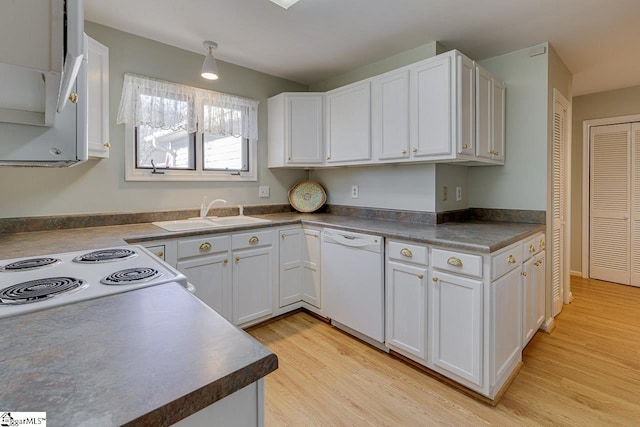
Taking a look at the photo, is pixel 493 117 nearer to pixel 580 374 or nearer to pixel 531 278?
pixel 531 278

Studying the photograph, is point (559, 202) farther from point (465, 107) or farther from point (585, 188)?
point (585, 188)

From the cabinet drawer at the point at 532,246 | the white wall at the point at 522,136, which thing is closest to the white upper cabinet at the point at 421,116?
the white wall at the point at 522,136

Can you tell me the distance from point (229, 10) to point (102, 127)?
113 cm

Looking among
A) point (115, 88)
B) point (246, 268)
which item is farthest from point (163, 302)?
point (115, 88)

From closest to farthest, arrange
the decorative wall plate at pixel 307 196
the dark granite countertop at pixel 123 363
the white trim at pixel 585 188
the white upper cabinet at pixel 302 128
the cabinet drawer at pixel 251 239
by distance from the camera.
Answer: the dark granite countertop at pixel 123 363
the cabinet drawer at pixel 251 239
the white upper cabinet at pixel 302 128
the decorative wall plate at pixel 307 196
the white trim at pixel 585 188

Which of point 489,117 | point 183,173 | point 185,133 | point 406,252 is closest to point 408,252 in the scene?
point 406,252

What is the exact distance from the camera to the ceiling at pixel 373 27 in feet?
6.50

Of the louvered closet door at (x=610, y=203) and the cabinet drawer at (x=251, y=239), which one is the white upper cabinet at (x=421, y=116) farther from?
the louvered closet door at (x=610, y=203)

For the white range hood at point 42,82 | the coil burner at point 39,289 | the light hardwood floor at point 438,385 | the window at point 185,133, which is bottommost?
the light hardwood floor at point 438,385

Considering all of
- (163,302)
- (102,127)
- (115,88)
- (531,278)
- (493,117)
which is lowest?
(531,278)

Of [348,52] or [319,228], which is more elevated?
[348,52]

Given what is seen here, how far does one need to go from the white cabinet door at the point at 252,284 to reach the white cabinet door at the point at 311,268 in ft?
1.12

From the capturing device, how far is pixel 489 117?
7.89 ft

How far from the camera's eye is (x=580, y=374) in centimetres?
197
